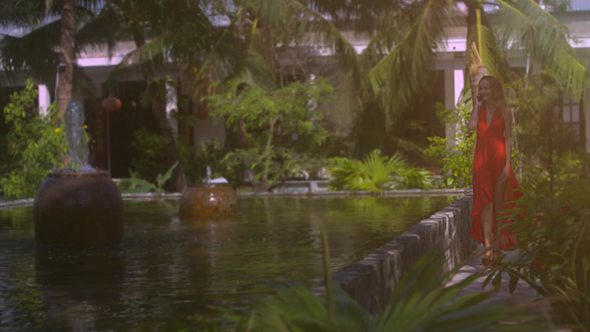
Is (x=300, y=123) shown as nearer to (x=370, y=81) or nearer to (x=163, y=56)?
(x=370, y=81)

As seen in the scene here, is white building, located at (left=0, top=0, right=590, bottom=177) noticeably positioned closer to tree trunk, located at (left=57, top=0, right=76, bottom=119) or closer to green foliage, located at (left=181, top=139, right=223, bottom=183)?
green foliage, located at (left=181, top=139, right=223, bottom=183)

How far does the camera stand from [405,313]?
2.71 metres

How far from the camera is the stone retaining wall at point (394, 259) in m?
4.50

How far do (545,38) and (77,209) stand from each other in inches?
477

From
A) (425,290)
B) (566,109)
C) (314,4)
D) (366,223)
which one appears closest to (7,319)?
(425,290)

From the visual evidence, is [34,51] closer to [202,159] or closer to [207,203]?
[202,159]

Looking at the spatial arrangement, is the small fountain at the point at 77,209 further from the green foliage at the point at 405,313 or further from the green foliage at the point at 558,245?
the green foliage at the point at 405,313

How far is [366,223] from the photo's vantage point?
11.4m

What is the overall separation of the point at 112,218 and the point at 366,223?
3058 millimetres

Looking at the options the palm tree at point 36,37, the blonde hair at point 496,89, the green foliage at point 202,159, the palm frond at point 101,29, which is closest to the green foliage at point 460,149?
the blonde hair at point 496,89

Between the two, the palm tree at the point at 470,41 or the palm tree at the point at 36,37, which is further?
the palm tree at the point at 36,37

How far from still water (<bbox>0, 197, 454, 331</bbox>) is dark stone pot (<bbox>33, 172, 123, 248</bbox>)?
0.66ft

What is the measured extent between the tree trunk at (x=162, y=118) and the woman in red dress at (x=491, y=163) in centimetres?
1439

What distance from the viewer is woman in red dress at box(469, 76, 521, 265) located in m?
8.36
